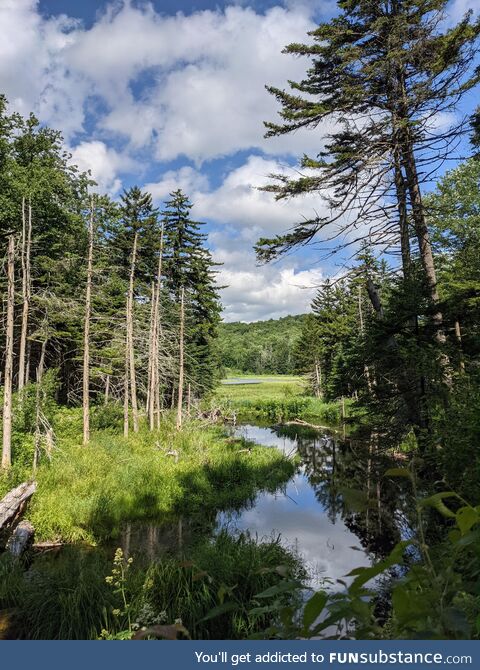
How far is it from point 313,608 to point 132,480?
1443cm

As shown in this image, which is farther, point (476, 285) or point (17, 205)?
point (17, 205)

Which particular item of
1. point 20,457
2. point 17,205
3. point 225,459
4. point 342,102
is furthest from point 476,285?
point 17,205

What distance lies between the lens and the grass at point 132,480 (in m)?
11.5

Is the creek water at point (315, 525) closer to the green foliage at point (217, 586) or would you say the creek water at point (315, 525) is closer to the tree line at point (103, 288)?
the green foliage at point (217, 586)

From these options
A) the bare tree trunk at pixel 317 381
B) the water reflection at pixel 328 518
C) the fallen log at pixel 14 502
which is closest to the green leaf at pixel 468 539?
the water reflection at pixel 328 518

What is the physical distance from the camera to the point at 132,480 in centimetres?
1424

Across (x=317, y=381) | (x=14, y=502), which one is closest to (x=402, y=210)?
(x=14, y=502)

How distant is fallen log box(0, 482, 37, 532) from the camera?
392 inches

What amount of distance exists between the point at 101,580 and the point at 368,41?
48.4ft

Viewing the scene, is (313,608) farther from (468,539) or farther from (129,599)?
(129,599)

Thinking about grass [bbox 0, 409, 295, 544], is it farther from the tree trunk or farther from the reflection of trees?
the tree trunk

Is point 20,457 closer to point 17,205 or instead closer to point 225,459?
point 225,459
